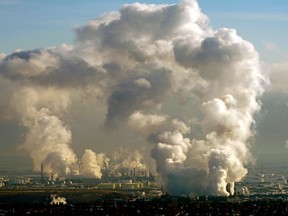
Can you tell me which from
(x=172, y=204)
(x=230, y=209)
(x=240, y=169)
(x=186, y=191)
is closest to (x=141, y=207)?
(x=172, y=204)

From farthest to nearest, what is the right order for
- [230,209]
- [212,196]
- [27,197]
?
[27,197], [212,196], [230,209]

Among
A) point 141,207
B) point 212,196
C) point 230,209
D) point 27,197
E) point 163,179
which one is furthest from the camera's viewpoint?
point 27,197

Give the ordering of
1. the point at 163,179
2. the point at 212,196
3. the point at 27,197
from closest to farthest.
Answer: the point at 212,196 < the point at 163,179 < the point at 27,197

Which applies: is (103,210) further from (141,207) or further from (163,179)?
(163,179)

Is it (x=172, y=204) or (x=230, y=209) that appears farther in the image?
(x=172, y=204)

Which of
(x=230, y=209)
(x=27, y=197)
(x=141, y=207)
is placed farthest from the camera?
(x=27, y=197)

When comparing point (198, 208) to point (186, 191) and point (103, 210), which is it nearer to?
point (103, 210)

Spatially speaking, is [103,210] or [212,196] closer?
[103,210]

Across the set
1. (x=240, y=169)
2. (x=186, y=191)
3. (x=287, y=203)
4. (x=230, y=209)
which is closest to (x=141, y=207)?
(x=230, y=209)

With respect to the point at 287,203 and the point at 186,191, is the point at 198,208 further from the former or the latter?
the point at 186,191
